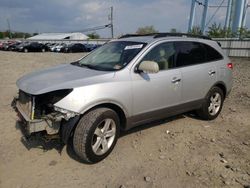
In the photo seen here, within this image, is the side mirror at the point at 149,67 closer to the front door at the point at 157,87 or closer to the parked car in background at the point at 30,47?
the front door at the point at 157,87

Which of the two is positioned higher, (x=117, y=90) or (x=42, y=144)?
(x=117, y=90)

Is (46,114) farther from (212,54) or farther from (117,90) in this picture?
(212,54)

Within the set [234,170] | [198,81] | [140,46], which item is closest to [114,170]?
[234,170]

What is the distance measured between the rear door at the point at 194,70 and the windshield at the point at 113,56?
0.93m

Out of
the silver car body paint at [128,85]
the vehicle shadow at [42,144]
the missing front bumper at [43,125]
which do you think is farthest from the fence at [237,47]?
the missing front bumper at [43,125]

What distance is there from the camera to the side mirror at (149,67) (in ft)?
13.4

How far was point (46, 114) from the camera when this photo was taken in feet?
12.3

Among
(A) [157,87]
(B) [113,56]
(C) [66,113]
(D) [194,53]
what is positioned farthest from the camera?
(D) [194,53]

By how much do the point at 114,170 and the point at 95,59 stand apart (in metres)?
2.13

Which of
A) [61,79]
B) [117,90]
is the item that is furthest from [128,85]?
[61,79]

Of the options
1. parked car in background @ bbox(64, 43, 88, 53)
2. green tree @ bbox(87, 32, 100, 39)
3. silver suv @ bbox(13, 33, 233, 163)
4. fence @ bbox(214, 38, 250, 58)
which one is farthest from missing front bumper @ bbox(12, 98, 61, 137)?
green tree @ bbox(87, 32, 100, 39)

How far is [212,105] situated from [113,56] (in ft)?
8.45

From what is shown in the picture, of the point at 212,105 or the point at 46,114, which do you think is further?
the point at 212,105

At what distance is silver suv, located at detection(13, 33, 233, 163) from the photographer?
144 inches
